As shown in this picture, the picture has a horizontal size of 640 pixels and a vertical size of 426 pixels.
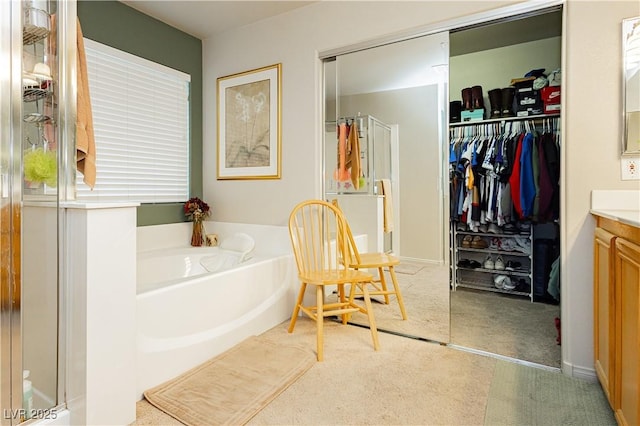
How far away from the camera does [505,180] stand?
3156mm

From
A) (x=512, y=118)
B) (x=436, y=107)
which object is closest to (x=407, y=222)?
(x=436, y=107)

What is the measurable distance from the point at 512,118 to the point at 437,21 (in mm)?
1334

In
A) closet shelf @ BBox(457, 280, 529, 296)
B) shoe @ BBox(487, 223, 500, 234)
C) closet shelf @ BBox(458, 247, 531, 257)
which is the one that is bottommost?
closet shelf @ BBox(457, 280, 529, 296)

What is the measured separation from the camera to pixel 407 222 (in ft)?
8.34

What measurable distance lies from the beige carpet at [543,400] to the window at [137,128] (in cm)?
289

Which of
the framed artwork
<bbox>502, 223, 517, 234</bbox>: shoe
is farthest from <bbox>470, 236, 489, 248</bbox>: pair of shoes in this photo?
the framed artwork

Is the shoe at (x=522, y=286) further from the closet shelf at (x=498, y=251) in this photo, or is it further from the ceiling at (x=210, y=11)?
the ceiling at (x=210, y=11)

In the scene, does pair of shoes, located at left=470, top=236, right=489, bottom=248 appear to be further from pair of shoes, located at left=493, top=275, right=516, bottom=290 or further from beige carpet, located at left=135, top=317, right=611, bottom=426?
beige carpet, located at left=135, top=317, right=611, bottom=426

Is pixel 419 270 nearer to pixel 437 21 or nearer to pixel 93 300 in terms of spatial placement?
pixel 437 21

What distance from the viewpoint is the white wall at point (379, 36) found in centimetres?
184

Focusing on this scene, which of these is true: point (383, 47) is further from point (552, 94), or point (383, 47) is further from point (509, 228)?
point (509, 228)

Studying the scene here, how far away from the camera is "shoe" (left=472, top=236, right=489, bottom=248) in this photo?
3.54m

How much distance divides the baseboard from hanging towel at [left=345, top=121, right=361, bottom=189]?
1685mm

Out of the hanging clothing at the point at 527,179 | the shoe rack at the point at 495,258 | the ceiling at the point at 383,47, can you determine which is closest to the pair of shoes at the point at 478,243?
the shoe rack at the point at 495,258
